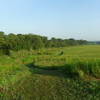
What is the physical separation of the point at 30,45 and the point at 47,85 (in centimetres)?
4854

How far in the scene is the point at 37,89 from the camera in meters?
10.5

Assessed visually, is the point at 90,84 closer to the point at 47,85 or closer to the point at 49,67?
Answer: the point at 47,85

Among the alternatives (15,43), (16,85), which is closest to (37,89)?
(16,85)

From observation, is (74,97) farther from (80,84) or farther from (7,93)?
(7,93)

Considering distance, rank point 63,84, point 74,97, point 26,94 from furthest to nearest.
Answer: point 63,84
point 26,94
point 74,97

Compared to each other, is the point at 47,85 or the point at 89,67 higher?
the point at 89,67

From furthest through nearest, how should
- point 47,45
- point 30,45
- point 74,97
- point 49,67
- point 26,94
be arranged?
1. point 47,45
2. point 30,45
3. point 49,67
4. point 26,94
5. point 74,97

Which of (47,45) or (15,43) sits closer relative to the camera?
(15,43)

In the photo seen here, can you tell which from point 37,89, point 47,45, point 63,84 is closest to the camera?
point 37,89

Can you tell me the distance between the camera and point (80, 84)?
10820mm

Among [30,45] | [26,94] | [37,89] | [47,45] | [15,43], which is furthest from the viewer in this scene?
[47,45]

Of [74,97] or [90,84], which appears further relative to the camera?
[90,84]

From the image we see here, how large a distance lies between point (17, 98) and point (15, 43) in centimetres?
4374

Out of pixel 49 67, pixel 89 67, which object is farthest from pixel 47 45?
pixel 89 67
